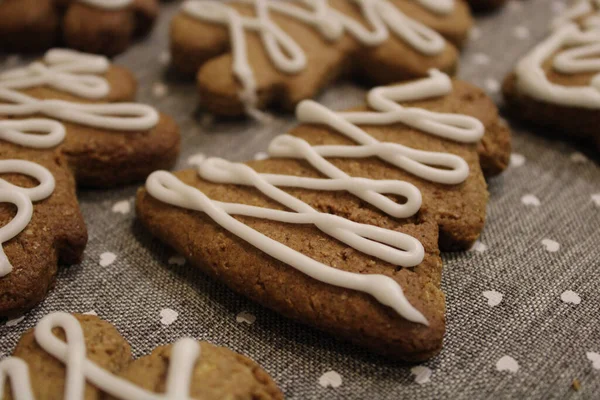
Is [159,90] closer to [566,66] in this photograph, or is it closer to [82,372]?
[82,372]

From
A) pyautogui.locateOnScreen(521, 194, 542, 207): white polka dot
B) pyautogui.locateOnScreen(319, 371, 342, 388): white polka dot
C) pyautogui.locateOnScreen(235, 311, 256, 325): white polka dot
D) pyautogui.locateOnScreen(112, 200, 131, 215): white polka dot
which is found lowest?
pyautogui.locateOnScreen(112, 200, 131, 215): white polka dot

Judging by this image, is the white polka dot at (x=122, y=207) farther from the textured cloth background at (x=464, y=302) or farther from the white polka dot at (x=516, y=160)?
the white polka dot at (x=516, y=160)

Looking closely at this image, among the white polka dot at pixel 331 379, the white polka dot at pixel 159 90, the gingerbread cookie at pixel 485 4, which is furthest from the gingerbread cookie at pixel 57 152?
the gingerbread cookie at pixel 485 4

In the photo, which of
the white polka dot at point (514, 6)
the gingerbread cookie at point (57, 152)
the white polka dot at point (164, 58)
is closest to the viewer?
the gingerbread cookie at point (57, 152)

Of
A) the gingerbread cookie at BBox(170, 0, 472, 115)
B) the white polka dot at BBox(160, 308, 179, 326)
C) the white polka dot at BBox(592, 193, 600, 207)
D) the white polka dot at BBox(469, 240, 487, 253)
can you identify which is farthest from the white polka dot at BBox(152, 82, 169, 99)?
the white polka dot at BBox(592, 193, 600, 207)

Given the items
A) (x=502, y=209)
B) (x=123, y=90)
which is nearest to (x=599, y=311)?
(x=502, y=209)

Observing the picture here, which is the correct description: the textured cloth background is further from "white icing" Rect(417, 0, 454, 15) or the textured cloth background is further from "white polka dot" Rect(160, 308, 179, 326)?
"white icing" Rect(417, 0, 454, 15)
